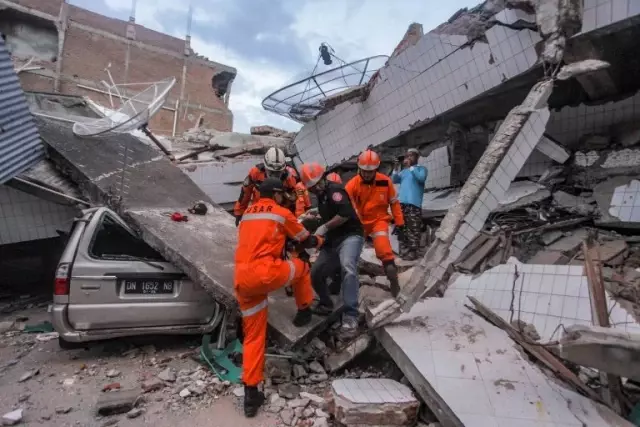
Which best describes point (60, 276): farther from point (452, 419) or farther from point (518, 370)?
point (518, 370)

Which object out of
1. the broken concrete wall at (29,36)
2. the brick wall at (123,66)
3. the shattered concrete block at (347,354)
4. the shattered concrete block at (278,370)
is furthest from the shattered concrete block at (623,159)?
the broken concrete wall at (29,36)

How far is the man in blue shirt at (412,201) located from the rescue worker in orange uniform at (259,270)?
2934 mm

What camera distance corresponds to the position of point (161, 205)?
5629mm

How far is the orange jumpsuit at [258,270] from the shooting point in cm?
292

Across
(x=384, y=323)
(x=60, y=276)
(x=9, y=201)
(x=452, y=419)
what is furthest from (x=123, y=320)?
(x=9, y=201)

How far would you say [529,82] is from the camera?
5.45m

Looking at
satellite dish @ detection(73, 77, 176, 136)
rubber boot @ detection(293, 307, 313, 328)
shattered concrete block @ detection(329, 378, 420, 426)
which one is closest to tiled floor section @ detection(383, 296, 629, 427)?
shattered concrete block @ detection(329, 378, 420, 426)

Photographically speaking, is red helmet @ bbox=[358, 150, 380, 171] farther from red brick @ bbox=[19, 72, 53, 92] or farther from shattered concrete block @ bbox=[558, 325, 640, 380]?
red brick @ bbox=[19, 72, 53, 92]

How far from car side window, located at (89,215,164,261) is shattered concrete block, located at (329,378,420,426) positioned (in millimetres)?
2396

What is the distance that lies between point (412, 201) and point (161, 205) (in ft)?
12.0

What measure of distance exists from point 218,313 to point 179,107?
66.3 feet

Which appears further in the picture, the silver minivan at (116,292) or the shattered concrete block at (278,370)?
the silver minivan at (116,292)

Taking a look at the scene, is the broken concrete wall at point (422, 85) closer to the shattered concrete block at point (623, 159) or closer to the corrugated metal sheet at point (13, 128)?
the shattered concrete block at point (623, 159)

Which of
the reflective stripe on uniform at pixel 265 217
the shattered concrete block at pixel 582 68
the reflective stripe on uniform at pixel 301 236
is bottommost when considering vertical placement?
the reflective stripe on uniform at pixel 301 236
